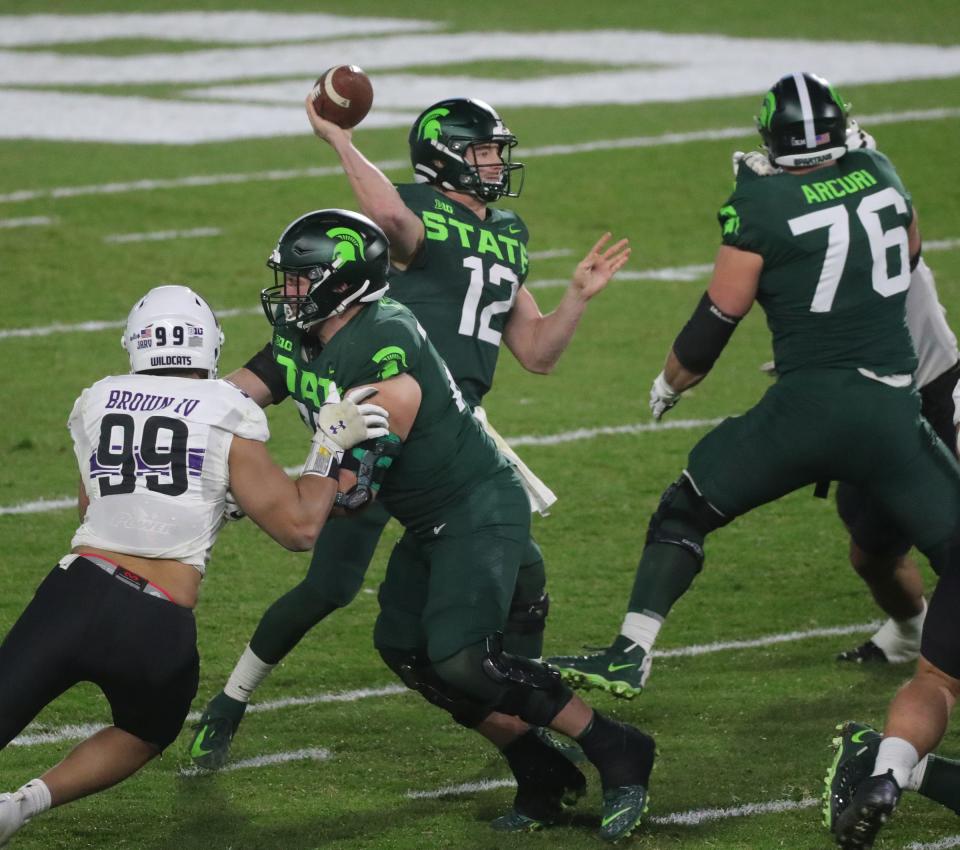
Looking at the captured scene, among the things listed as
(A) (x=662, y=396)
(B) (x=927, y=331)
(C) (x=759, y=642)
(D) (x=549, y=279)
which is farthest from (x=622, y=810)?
(D) (x=549, y=279)

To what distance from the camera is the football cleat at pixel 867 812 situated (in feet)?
14.3

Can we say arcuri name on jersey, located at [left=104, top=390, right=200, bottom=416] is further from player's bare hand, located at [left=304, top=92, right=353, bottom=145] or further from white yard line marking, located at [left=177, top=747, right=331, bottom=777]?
player's bare hand, located at [left=304, top=92, right=353, bottom=145]

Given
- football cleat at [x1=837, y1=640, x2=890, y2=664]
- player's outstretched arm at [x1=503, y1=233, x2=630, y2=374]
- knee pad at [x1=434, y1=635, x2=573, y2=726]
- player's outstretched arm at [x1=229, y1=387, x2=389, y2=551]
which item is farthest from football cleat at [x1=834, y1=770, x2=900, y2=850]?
football cleat at [x1=837, y1=640, x2=890, y2=664]

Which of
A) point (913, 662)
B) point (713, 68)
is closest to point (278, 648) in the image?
point (913, 662)

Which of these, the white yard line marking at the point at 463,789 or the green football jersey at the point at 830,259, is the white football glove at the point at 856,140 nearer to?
the green football jersey at the point at 830,259

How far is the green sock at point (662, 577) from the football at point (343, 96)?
1664 millimetres

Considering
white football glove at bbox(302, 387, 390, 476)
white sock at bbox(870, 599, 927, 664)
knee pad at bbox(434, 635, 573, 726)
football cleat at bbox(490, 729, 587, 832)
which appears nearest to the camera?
white football glove at bbox(302, 387, 390, 476)

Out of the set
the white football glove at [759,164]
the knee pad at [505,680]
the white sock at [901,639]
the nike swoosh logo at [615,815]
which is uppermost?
the white football glove at [759,164]

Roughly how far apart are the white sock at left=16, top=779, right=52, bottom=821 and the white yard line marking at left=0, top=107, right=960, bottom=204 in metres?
9.58

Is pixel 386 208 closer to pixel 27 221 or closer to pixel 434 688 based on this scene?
pixel 434 688

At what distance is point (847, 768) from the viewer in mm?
4586

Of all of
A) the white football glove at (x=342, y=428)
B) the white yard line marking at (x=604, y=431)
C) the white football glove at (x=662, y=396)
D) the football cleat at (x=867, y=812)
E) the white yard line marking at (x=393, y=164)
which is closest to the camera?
the football cleat at (x=867, y=812)

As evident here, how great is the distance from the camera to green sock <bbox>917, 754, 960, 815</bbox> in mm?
4676

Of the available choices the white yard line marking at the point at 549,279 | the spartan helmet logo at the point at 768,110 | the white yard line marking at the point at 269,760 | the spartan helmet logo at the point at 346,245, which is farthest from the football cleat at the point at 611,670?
the white yard line marking at the point at 549,279
